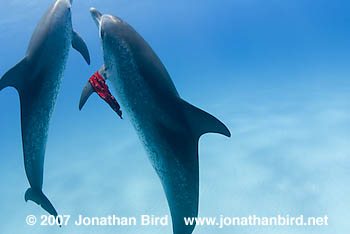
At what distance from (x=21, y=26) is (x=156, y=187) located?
3217 centimetres

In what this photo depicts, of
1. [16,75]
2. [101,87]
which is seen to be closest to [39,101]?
[16,75]

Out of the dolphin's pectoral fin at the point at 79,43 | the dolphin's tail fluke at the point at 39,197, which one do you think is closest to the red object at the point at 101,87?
the dolphin's pectoral fin at the point at 79,43

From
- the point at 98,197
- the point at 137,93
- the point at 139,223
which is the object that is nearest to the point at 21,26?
the point at 98,197

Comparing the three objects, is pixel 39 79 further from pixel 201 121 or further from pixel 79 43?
pixel 201 121

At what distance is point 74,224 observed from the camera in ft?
33.7

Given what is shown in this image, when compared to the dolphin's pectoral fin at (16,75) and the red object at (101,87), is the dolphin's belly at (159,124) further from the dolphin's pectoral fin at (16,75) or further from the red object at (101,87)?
the dolphin's pectoral fin at (16,75)

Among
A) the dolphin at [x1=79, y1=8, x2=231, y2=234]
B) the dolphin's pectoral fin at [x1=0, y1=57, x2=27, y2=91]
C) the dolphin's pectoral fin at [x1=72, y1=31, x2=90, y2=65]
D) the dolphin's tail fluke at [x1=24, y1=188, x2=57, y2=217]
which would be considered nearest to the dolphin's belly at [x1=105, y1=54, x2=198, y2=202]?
the dolphin at [x1=79, y1=8, x2=231, y2=234]

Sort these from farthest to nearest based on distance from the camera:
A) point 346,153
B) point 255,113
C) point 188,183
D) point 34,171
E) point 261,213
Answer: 1. point 255,113
2. point 346,153
3. point 261,213
4. point 34,171
5. point 188,183

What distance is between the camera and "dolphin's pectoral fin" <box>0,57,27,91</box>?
3369 mm

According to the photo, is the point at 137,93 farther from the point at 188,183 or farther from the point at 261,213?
the point at 261,213

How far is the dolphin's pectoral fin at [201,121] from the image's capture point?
281 cm

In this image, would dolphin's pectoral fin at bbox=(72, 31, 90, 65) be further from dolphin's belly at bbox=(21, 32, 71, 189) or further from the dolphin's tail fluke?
the dolphin's tail fluke

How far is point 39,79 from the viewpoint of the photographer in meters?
3.38

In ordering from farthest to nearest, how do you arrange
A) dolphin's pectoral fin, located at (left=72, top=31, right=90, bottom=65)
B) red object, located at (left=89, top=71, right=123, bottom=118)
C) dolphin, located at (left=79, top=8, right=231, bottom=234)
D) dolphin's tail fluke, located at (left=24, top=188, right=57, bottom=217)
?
dolphin's pectoral fin, located at (left=72, top=31, right=90, bottom=65), dolphin's tail fluke, located at (left=24, top=188, right=57, bottom=217), red object, located at (left=89, top=71, right=123, bottom=118), dolphin, located at (left=79, top=8, right=231, bottom=234)
